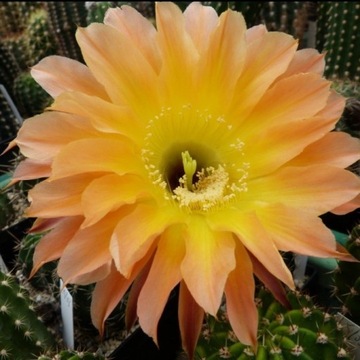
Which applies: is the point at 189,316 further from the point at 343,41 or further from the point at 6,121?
the point at 343,41

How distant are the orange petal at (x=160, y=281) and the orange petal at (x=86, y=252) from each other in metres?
0.05

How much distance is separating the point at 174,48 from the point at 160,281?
261 mm

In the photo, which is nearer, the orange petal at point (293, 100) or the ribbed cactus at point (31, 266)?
the orange petal at point (293, 100)

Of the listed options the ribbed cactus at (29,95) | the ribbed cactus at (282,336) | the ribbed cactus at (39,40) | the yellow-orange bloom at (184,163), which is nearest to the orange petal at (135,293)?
the yellow-orange bloom at (184,163)

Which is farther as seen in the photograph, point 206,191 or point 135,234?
point 206,191

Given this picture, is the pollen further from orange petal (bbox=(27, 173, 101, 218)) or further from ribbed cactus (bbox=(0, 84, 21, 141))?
ribbed cactus (bbox=(0, 84, 21, 141))

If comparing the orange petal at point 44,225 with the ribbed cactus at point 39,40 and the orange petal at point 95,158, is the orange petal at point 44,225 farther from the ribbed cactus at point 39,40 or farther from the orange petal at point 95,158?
the ribbed cactus at point 39,40

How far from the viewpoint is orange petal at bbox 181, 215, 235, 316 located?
0.50 metres

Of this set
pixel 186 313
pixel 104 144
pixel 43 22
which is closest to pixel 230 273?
pixel 186 313

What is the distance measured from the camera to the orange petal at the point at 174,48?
2.07ft

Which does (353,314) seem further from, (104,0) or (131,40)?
(104,0)

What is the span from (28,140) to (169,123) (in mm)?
180

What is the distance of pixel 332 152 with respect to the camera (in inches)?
24.7

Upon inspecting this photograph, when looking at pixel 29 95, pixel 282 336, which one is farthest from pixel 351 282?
pixel 29 95
